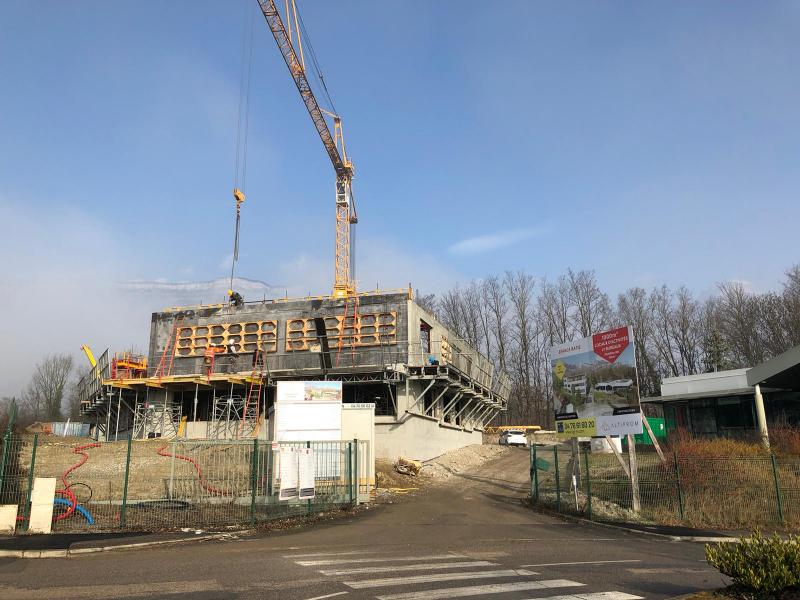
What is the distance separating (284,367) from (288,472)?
69.5 ft

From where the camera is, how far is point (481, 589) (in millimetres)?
8555

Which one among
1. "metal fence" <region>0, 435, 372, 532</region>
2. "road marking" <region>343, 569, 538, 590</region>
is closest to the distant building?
"metal fence" <region>0, 435, 372, 532</region>

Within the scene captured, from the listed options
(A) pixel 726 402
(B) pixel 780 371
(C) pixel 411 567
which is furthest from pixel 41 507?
(A) pixel 726 402

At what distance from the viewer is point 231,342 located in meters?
39.4

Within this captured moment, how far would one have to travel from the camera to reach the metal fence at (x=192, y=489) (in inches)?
575

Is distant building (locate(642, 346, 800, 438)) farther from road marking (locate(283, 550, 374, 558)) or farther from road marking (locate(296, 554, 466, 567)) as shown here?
road marking (locate(283, 550, 374, 558))

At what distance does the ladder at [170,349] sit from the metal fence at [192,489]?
1540 cm

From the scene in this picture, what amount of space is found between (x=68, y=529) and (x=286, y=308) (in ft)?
82.1

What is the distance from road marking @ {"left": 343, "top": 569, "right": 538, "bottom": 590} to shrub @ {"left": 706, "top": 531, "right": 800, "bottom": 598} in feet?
11.9

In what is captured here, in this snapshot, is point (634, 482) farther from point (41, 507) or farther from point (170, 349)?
point (170, 349)

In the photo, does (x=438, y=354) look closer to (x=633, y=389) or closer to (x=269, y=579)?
(x=633, y=389)

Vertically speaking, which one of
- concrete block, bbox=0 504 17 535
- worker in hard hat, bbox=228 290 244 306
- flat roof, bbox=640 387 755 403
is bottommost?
concrete block, bbox=0 504 17 535

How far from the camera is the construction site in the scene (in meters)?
35.2

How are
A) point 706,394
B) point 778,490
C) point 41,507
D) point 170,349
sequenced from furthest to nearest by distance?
1. point 170,349
2. point 706,394
3. point 778,490
4. point 41,507
